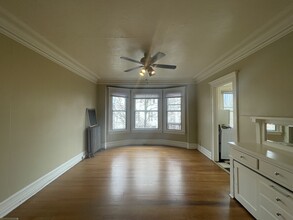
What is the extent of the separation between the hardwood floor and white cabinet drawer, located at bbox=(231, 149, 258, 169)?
642 millimetres

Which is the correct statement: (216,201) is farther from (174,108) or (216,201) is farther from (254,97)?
(174,108)

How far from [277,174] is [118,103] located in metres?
5.70

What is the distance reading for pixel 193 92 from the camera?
6.47m

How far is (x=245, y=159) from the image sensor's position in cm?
237

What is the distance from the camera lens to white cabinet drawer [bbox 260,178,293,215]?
166 cm

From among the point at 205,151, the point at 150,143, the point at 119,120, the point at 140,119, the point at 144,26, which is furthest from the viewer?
the point at 140,119

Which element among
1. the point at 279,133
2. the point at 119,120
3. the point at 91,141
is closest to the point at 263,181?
the point at 279,133

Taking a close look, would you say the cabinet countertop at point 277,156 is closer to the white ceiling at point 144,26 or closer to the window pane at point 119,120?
the white ceiling at point 144,26

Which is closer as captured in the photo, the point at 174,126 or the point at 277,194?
the point at 277,194

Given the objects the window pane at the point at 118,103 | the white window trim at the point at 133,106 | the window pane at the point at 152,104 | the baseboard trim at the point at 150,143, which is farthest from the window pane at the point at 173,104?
the window pane at the point at 118,103

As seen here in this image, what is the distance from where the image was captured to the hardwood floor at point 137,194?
2.31 metres

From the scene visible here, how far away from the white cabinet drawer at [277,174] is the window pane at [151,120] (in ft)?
17.0

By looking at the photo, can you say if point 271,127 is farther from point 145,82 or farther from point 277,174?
point 145,82

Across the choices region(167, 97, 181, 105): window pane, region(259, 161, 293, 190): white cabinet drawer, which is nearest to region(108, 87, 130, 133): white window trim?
region(167, 97, 181, 105): window pane
